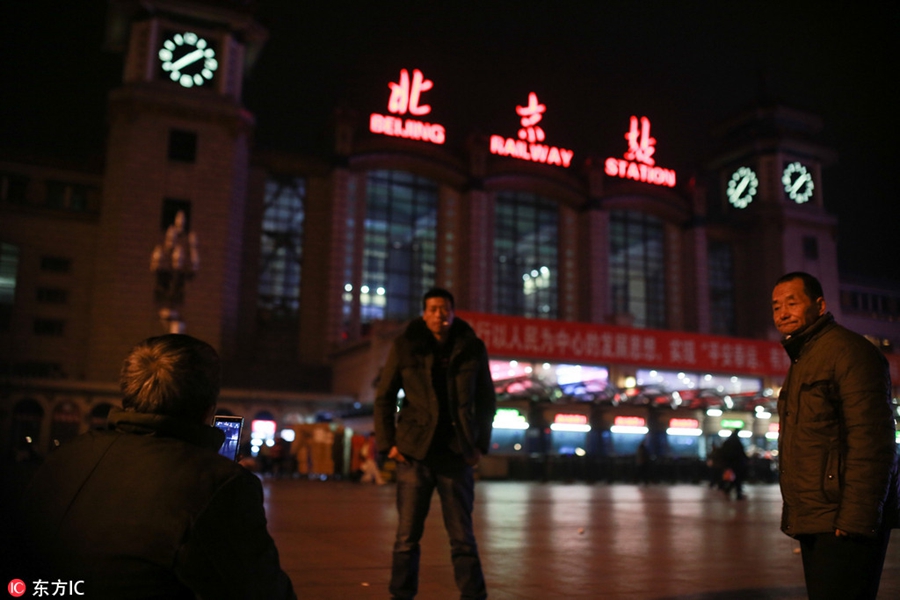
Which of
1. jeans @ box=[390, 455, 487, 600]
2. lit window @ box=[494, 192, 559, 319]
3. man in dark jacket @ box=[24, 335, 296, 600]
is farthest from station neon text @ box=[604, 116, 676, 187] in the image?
man in dark jacket @ box=[24, 335, 296, 600]

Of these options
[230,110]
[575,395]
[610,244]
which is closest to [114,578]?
[575,395]

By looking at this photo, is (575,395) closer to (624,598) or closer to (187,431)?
(624,598)

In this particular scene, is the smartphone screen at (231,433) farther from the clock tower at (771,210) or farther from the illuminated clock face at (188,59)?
the clock tower at (771,210)

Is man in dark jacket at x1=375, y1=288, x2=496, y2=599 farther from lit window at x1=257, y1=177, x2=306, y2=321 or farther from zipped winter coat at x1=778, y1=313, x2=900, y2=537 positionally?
lit window at x1=257, y1=177, x2=306, y2=321

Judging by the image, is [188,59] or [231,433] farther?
[188,59]

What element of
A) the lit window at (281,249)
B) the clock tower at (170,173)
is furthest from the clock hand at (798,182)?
the clock tower at (170,173)

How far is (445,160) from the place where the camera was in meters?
51.3

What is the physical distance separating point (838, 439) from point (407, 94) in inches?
1941

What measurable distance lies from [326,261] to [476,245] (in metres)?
9.93

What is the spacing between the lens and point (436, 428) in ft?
16.0

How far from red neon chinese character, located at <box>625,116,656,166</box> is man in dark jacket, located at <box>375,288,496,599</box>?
176 ft

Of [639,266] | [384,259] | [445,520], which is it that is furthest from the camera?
[639,266]

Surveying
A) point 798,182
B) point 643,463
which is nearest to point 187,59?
point 643,463

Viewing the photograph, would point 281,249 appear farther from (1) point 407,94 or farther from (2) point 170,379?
(2) point 170,379
